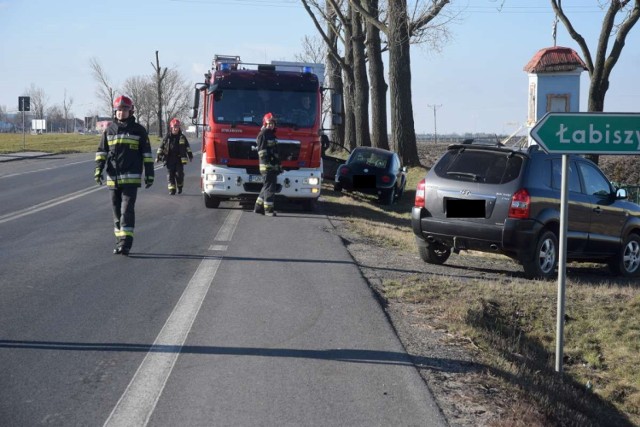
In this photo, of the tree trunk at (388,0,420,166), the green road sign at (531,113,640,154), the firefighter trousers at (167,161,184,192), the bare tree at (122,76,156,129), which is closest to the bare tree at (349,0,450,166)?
the tree trunk at (388,0,420,166)

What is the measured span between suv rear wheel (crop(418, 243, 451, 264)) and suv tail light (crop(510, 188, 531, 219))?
1.62 m

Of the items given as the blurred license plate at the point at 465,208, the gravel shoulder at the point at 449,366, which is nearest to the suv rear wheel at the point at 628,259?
the gravel shoulder at the point at 449,366

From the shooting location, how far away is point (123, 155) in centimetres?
1123

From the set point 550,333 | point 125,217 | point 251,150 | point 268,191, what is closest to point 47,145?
point 251,150

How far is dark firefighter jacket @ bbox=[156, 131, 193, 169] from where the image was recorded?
2081 centimetres

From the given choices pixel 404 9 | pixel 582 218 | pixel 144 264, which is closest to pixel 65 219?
pixel 144 264

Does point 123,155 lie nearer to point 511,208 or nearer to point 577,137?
point 511,208

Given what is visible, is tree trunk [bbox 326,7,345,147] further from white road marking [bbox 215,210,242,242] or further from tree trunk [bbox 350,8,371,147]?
white road marking [bbox 215,210,242,242]

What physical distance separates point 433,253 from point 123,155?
15.2 feet

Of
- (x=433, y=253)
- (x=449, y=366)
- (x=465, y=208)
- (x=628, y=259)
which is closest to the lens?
(x=449, y=366)

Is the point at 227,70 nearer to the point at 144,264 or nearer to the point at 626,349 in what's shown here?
the point at 144,264

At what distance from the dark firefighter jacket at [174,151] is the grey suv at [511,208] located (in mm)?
9898

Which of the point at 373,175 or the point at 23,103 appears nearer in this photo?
the point at 373,175

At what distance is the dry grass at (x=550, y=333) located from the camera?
687cm
